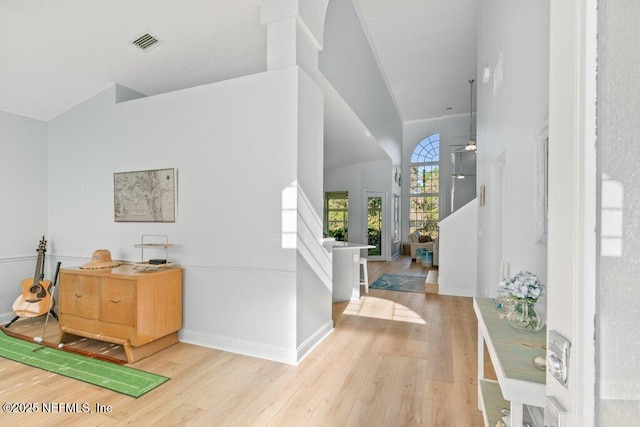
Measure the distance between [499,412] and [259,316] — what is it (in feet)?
6.73

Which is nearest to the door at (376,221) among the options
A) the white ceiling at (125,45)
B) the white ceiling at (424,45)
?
the white ceiling at (424,45)

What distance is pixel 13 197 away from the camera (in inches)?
160

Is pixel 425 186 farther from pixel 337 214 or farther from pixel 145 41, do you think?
pixel 145 41

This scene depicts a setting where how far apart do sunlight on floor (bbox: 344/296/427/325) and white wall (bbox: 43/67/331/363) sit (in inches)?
34.8

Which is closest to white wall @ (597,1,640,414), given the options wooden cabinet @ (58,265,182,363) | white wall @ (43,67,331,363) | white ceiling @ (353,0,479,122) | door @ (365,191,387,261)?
white wall @ (43,67,331,363)

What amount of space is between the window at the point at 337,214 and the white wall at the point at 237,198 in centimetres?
596

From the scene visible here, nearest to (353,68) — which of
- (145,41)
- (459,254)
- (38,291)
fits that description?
(145,41)

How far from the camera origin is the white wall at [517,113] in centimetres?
184

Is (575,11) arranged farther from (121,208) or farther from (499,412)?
(121,208)

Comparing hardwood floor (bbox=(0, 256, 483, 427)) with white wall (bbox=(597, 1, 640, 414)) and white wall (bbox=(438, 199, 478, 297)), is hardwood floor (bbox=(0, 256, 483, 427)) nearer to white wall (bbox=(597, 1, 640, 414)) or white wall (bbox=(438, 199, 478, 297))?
white wall (bbox=(597, 1, 640, 414))

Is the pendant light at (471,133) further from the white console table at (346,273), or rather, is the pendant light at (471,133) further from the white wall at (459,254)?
the white console table at (346,273)

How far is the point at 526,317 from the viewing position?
151cm

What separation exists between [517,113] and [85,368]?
13.7ft

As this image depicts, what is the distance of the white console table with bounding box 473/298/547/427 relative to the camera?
1108 millimetres
